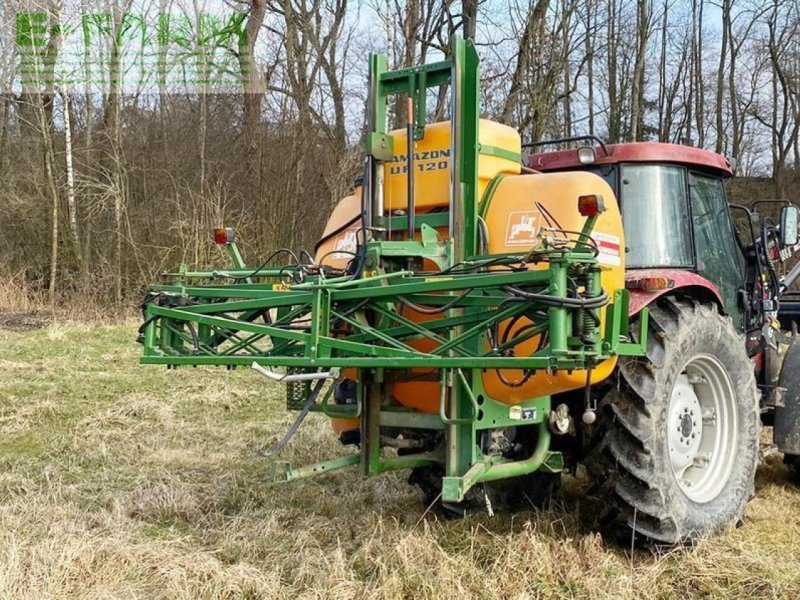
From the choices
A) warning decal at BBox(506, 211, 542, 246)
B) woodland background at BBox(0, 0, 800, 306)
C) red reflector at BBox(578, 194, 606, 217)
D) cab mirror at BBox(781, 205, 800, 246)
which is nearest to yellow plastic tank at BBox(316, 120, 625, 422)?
warning decal at BBox(506, 211, 542, 246)

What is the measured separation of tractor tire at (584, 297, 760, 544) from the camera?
368 centimetres

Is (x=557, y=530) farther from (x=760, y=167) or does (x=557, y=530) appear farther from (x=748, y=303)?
(x=760, y=167)

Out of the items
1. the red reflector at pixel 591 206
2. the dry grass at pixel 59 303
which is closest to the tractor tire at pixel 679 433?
the red reflector at pixel 591 206

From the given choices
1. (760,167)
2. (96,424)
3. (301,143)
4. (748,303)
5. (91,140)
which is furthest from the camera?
(760,167)

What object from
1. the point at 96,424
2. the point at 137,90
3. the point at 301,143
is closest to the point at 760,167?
the point at 301,143

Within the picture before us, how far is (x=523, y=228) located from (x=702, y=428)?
158 cm

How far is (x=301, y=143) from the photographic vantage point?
16344 mm

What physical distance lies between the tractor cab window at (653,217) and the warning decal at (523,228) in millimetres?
1071

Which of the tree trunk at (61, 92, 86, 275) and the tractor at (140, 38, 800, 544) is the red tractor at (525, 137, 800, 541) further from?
A: the tree trunk at (61, 92, 86, 275)

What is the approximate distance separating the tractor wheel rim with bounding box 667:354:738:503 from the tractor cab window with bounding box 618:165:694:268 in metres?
0.64

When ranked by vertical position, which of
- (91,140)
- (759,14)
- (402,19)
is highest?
(759,14)

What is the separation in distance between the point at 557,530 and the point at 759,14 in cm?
3193

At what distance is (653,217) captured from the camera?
14.8 ft

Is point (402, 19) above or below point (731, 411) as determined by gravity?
above
